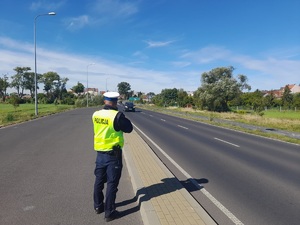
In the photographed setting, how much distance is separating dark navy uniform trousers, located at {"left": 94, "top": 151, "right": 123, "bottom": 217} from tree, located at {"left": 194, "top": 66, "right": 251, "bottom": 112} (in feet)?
183

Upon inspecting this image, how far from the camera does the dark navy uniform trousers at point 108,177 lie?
4.32 m

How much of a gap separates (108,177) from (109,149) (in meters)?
0.45

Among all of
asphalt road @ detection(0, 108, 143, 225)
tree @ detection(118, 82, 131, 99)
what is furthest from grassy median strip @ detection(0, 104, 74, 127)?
tree @ detection(118, 82, 131, 99)

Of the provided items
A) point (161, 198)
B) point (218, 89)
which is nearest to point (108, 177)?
point (161, 198)

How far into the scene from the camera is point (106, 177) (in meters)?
4.54

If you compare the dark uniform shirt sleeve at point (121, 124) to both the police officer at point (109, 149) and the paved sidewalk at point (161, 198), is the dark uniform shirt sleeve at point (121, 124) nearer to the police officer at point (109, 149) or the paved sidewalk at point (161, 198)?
the police officer at point (109, 149)

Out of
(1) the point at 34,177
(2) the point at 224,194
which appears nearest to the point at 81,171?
(1) the point at 34,177

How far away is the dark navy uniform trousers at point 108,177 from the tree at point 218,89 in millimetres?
55823

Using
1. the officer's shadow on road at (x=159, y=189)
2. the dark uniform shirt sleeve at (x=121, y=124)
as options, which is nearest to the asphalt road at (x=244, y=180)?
the officer's shadow on road at (x=159, y=189)

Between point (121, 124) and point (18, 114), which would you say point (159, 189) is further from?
point (18, 114)

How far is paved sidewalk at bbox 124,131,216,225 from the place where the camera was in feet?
13.6

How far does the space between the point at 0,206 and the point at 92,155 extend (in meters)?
4.69

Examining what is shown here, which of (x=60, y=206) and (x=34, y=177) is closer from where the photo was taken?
(x=60, y=206)

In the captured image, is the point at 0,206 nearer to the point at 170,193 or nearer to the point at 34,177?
the point at 34,177
